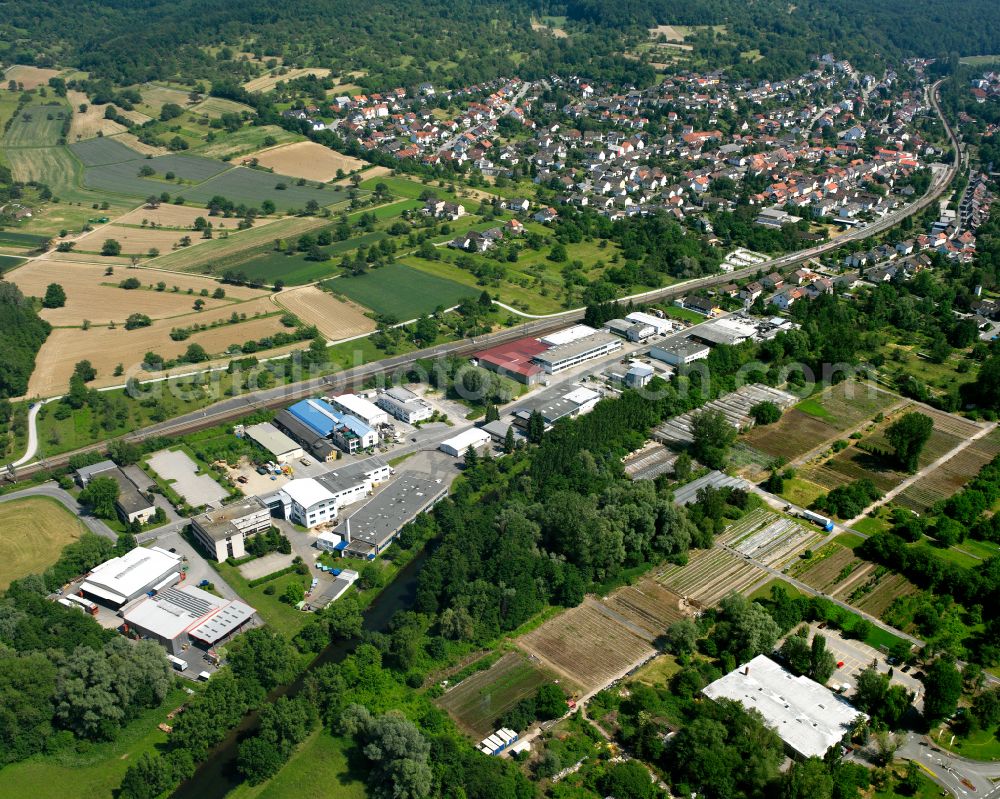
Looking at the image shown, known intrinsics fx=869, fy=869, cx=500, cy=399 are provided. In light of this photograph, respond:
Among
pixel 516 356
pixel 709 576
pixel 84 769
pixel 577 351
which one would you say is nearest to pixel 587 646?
pixel 709 576

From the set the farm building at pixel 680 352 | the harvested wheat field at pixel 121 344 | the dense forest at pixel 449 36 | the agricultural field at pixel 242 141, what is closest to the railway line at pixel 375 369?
the harvested wheat field at pixel 121 344

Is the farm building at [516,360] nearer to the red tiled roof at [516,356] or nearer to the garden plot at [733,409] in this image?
the red tiled roof at [516,356]

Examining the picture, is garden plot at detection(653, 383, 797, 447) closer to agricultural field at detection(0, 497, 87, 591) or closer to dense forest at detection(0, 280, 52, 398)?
agricultural field at detection(0, 497, 87, 591)

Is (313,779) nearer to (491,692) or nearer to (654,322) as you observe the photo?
(491,692)

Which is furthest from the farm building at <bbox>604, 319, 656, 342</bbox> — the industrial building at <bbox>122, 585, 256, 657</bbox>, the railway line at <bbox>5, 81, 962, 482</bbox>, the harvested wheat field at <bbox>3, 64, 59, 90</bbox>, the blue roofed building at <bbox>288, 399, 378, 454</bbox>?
the harvested wheat field at <bbox>3, 64, 59, 90</bbox>

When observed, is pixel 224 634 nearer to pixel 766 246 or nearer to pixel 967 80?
pixel 766 246

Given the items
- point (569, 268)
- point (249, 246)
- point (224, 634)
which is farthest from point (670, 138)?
point (224, 634)
